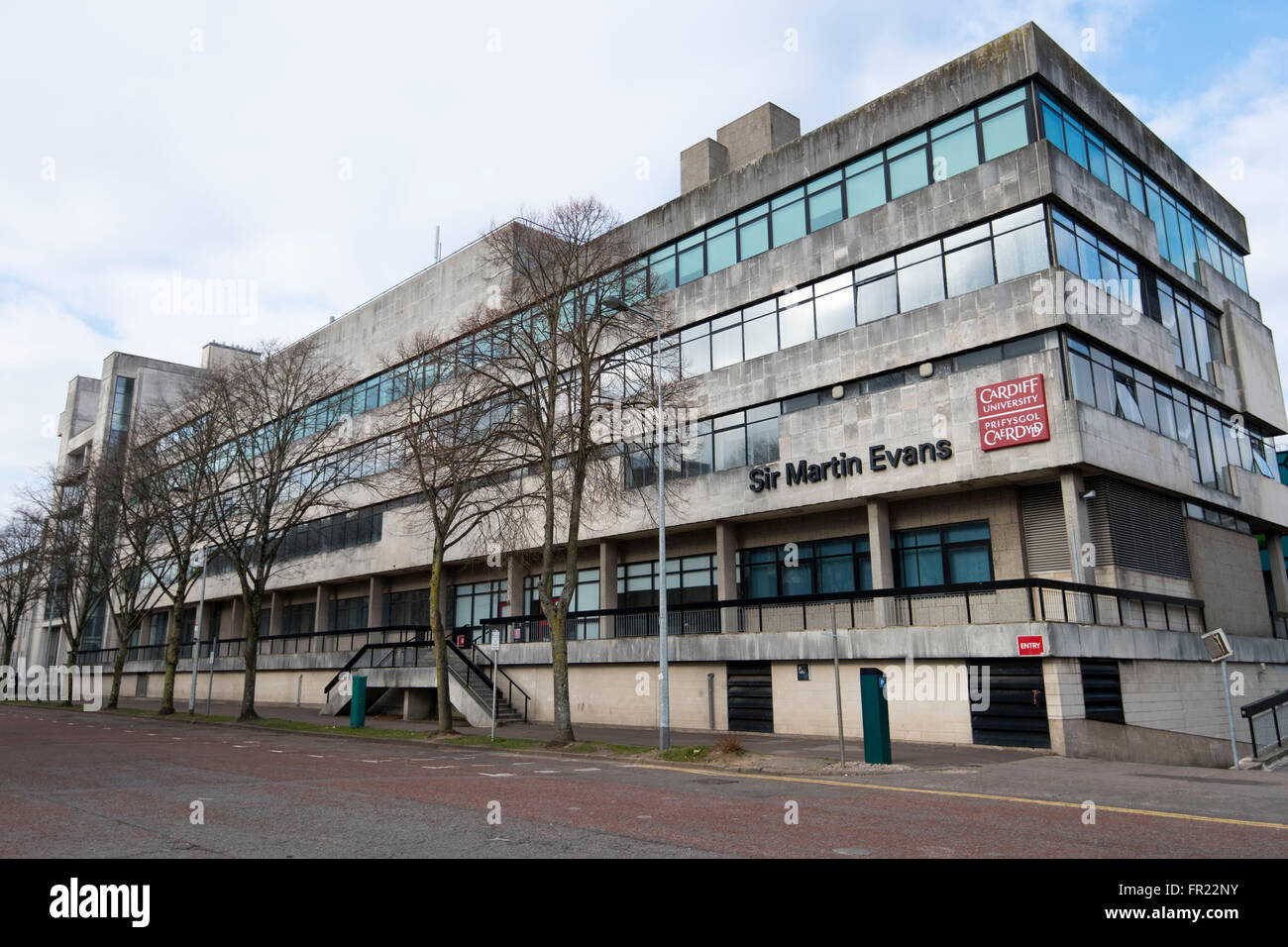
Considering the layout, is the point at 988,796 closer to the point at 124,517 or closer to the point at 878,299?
the point at 878,299

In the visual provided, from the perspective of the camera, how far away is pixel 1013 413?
2458 cm

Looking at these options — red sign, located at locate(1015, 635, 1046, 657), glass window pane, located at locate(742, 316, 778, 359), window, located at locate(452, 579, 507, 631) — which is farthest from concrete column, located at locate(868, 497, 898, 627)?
window, located at locate(452, 579, 507, 631)

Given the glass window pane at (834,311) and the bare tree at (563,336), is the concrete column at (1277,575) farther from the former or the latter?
the bare tree at (563,336)

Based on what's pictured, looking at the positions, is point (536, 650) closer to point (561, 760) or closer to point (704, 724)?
point (704, 724)

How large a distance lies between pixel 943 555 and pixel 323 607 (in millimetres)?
39227

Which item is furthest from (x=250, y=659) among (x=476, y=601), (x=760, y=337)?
(x=760, y=337)

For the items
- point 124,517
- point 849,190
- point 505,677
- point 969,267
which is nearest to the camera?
point 969,267

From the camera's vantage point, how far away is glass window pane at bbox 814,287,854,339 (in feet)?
96.6

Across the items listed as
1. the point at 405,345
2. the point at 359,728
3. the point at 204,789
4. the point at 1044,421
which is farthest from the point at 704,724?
the point at 405,345

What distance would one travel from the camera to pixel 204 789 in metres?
12.9

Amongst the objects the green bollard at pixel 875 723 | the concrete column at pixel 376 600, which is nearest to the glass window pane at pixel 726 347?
the green bollard at pixel 875 723

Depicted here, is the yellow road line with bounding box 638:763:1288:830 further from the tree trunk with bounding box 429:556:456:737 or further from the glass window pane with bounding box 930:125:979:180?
the glass window pane with bounding box 930:125:979:180

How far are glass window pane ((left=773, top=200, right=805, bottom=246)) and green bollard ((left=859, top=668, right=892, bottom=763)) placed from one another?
745 inches

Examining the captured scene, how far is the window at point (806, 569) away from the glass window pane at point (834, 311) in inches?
277
